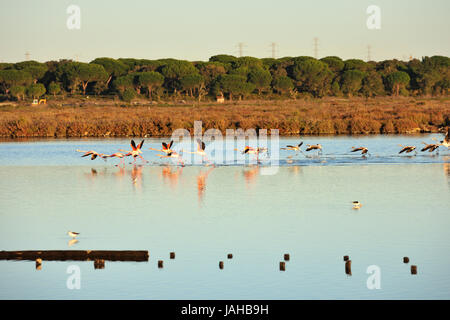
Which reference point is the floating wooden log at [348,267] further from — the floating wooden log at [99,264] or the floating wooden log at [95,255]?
the floating wooden log at [99,264]

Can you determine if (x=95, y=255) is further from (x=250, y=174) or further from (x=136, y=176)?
(x=250, y=174)

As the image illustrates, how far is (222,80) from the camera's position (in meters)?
104

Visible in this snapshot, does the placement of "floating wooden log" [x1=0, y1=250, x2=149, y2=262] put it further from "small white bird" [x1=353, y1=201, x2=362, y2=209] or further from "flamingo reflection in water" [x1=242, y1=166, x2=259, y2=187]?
"flamingo reflection in water" [x1=242, y1=166, x2=259, y2=187]

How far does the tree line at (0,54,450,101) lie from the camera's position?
106 metres

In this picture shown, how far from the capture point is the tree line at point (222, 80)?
10575 centimetres

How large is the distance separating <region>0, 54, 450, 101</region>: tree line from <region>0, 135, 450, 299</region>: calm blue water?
254ft

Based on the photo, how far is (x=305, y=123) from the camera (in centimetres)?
4438

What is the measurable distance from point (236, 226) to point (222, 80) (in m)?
90.3

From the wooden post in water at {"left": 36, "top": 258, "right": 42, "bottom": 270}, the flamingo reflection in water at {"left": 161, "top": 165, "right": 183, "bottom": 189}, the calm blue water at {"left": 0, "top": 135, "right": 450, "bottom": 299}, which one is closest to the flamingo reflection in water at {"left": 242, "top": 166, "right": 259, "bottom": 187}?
the calm blue water at {"left": 0, "top": 135, "right": 450, "bottom": 299}

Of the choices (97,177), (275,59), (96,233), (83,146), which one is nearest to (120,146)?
(83,146)

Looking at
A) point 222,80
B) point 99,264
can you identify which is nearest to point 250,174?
point 99,264

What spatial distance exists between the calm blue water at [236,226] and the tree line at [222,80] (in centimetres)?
7744

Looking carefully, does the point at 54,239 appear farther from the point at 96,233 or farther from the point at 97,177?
the point at 97,177

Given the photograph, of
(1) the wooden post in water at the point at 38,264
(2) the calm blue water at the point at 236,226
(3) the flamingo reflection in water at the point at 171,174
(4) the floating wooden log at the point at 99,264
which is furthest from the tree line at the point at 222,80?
(4) the floating wooden log at the point at 99,264
